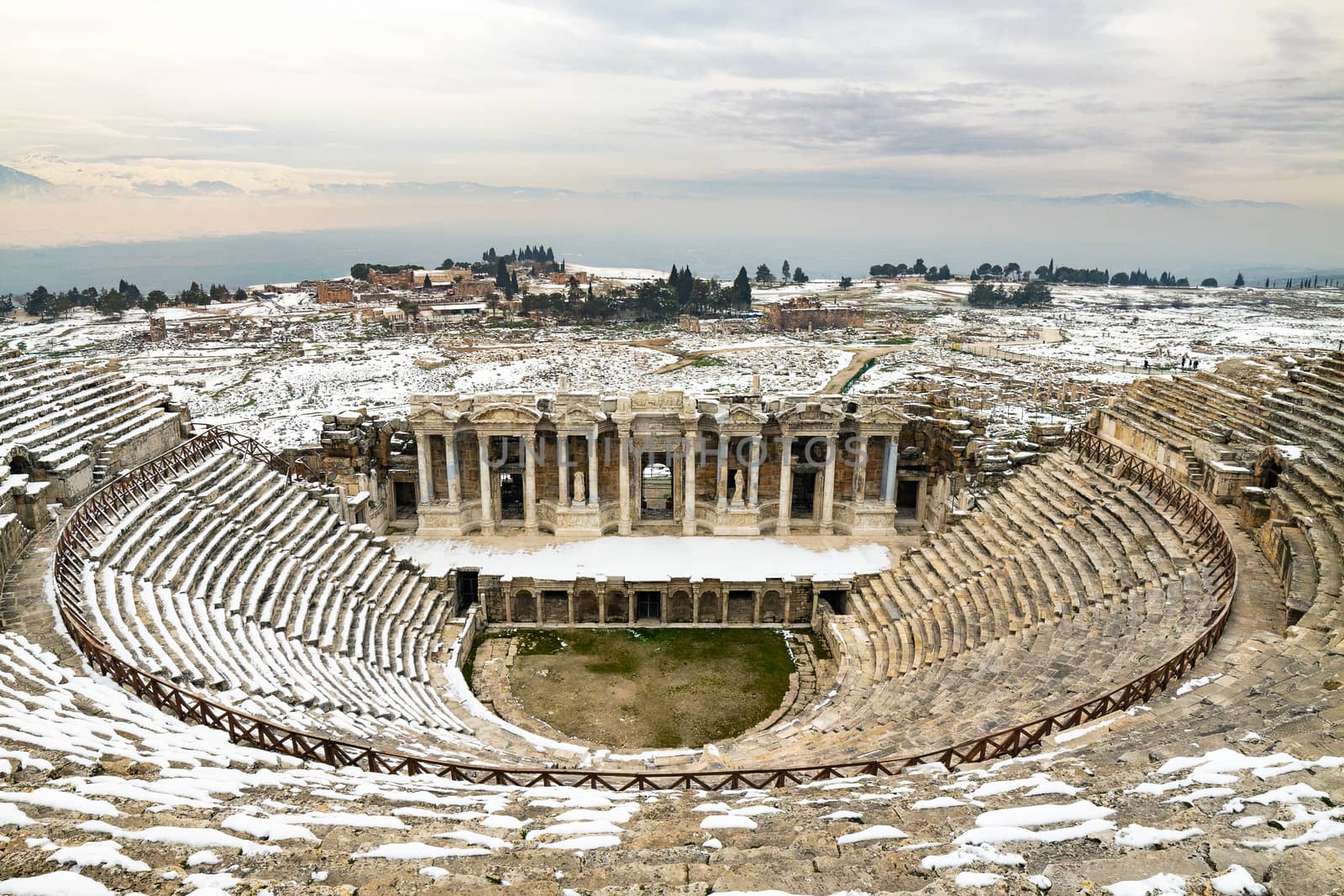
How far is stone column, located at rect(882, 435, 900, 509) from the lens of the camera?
32.9 m

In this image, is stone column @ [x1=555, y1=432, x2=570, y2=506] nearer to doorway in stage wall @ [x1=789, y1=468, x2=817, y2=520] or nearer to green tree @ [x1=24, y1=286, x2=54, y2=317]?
doorway in stage wall @ [x1=789, y1=468, x2=817, y2=520]

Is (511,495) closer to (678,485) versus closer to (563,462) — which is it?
(563,462)

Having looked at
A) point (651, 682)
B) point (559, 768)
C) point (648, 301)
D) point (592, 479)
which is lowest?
point (651, 682)

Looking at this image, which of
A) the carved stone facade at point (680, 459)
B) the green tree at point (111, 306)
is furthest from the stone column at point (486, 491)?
the green tree at point (111, 306)

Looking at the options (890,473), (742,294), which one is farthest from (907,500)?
(742,294)

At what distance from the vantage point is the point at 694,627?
28.5m

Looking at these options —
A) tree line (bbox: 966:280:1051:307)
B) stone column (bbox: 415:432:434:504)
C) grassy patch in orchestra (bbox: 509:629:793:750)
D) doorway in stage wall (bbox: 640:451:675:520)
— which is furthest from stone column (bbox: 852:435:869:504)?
tree line (bbox: 966:280:1051:307)

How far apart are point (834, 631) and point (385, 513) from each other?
1871 cm

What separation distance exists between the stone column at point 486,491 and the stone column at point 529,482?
130 centimetres

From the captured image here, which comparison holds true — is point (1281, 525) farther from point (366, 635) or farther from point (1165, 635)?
point (366, 635)

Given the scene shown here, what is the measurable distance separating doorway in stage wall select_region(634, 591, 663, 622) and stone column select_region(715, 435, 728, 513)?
5.45 metres

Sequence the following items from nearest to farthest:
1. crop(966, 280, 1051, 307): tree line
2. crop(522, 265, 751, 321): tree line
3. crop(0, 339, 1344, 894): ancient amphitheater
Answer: crop(0, 339, 1344, 894): ancient amphitheater < crop(522, 265, 751, 321): tree line < crop(966, 280, 1051, 307): tree line

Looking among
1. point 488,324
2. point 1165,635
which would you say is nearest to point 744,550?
point 1165,635

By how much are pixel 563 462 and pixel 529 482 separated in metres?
1.60
